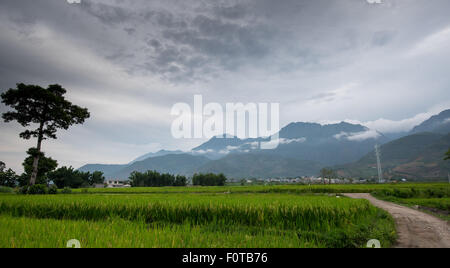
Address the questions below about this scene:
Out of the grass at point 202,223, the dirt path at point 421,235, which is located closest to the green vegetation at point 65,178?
the grass at point 202,223

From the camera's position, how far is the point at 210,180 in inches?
3841

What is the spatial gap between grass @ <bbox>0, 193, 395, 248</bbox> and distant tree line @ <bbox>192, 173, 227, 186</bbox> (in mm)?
85705

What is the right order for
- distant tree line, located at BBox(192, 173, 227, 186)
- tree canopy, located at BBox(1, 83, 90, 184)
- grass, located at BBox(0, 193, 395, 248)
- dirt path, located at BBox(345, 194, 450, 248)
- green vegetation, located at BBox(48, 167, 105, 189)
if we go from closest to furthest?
grass, located at BBox(0, 193, 395, 248) < dirt path, located at BBox(345, 194, 450, 248) < tree canopy, located at BBox(1, 83, 90, 184) < green vegetation, located at BBox(48, 167, 105, 189) < distant tree line, located at BBox(192, 173, 227, 186)

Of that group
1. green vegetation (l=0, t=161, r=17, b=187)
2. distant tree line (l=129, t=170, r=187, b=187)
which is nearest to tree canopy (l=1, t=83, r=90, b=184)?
green vegetation (l=0, t=161, r=17, b=187)

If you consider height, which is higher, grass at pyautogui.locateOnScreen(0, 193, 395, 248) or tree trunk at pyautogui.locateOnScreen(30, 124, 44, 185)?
tree trunk at pyautogui.locateOnScreen(30, 124, 44, 185)

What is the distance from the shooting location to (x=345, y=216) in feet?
26.7

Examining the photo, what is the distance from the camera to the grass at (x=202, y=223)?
501 cm

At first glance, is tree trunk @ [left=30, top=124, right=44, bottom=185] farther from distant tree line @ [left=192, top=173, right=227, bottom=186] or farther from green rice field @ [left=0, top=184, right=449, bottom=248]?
distant tree line @ [left=192, top=173, right=227, bottom=186]

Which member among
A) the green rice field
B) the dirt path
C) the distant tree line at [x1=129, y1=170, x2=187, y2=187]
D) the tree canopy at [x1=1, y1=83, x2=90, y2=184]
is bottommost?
the distant tree line at [x1=129, y1=170, x2=187, y2=187]

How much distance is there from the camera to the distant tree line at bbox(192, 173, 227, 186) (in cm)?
9449
